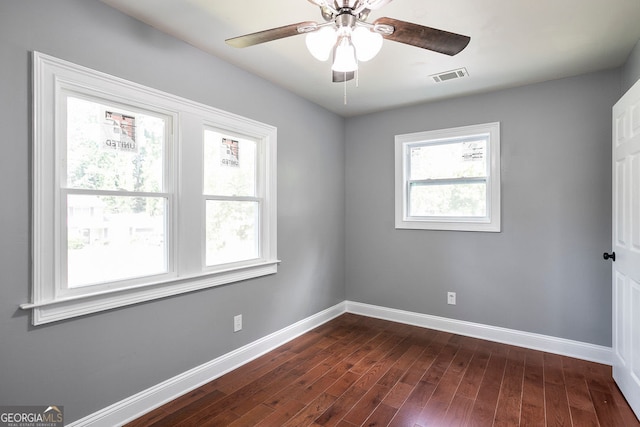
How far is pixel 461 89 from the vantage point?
3.25 m

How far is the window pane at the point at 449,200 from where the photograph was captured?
11.3 feet

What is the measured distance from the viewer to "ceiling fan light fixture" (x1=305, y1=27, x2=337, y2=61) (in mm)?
1418

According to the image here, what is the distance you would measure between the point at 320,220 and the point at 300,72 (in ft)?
5.43

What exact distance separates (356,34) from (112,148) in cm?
164

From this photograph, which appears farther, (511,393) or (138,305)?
(511,393)

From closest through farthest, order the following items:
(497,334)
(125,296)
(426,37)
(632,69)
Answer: (426,37)
(125,296)
(632,69)
(497,334)

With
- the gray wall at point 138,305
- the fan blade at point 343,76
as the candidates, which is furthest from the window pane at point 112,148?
the fan blade at point 343,76

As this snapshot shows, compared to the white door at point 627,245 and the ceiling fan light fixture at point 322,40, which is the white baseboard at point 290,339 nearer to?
the white door at point 627,245

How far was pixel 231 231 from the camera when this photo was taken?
2.84 metres

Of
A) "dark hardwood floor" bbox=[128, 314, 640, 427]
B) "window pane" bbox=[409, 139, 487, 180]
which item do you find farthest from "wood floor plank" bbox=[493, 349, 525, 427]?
"window pane" bbox=[409, 139, 487, 180]

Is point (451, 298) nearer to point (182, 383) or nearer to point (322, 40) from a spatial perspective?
point (182, 383)

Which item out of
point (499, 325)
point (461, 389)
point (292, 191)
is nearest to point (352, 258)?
point (292, 191)

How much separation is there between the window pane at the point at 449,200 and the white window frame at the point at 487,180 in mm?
58

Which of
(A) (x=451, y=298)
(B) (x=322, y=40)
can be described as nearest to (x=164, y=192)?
(B) (x=322, y=40)
